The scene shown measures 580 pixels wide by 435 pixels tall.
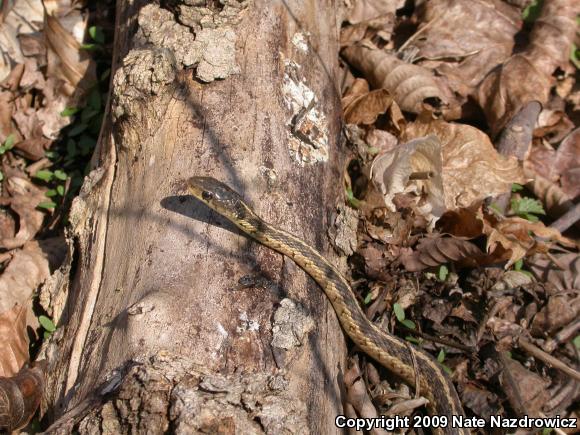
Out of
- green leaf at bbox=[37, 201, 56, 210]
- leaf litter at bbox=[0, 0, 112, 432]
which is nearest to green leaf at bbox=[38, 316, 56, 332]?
leaf litter at bbox=[0, 0, 112, 432]

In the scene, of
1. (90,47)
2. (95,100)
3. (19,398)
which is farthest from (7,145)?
(19,398)

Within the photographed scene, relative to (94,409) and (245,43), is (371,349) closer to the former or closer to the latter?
(94,409)

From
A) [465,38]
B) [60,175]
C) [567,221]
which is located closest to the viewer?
[567,221]

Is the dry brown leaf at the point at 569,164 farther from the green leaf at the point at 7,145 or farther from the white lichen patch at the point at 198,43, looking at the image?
the green leaf at the point at 7,145

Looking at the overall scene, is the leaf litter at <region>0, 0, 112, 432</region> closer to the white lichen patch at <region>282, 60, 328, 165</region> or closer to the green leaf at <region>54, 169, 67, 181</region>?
the green leaf at <region>54, 169, 67, 181</region>

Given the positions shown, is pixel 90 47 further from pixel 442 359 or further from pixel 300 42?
pixel 442 359
